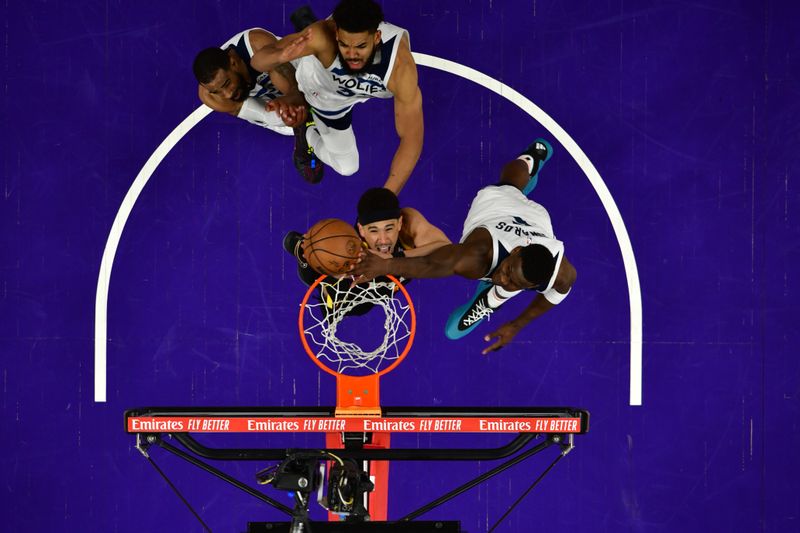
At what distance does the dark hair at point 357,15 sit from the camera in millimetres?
4824

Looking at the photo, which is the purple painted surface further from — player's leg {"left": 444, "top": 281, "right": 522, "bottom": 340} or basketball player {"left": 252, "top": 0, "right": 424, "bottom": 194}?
basketball player {"left": 252, "top": 0, "right": 424, "bottom": 194}

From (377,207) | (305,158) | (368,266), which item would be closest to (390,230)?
(377,207)

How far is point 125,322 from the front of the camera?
6.84m

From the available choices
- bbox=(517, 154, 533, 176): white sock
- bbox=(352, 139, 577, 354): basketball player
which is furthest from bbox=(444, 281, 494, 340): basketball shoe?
bbox=(517, 154, 533, 176): white sock

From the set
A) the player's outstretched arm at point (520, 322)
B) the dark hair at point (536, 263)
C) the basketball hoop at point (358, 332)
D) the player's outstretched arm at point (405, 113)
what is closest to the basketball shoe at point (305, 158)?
the player's outstretched arm at point (405, 113)

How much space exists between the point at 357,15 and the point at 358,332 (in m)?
2.91

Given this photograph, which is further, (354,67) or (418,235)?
(418,235)

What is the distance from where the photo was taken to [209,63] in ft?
18.2

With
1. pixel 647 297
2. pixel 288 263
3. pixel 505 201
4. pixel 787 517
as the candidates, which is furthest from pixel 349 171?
pixel 787 517

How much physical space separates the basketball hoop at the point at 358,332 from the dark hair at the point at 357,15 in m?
1.71

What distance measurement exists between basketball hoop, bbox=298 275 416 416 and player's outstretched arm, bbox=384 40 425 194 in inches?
35.3

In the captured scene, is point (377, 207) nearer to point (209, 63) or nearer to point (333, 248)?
point (333, 248)

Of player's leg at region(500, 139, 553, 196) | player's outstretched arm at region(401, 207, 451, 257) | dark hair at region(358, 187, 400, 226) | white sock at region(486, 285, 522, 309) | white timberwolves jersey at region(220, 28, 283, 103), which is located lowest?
white sock at region(486, 285, 522, 309)

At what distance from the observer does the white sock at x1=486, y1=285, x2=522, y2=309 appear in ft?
20.1
